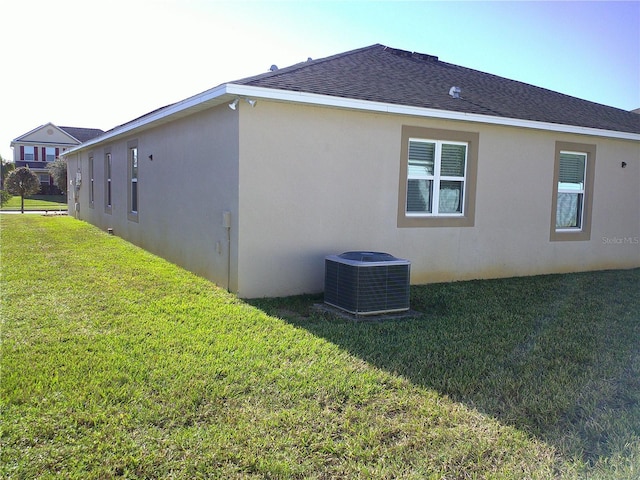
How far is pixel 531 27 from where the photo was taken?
10648 millimetres

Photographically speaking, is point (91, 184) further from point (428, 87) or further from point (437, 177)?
point (437, 177)

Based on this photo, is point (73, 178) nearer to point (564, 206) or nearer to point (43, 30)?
point (43, 30)

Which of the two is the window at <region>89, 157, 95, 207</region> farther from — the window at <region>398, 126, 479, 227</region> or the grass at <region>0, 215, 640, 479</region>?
the window at <region>398, 126, 479, 227</region>

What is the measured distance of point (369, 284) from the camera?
21.6ft

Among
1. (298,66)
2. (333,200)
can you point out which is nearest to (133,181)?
(298,66)

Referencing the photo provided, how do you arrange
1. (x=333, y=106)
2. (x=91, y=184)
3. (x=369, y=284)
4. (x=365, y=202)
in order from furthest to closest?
(x=91, y=184) → (x=365, y=202) → (x=333, y=106) → (x=369, y=284)

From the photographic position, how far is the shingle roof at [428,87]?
25.5ft

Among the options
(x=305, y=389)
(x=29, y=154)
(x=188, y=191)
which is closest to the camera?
(x=305, y=389)

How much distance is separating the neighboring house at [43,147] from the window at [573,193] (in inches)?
1764

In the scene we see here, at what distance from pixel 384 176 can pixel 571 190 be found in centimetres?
454

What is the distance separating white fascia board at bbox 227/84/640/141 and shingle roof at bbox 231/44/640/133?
0.08m

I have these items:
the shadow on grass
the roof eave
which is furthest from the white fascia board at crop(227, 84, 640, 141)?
the shadow on grass

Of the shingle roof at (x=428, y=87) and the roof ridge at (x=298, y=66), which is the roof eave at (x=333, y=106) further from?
the roof ridge at (x=298, y=66)

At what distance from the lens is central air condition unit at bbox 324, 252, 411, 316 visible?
21.5ft
